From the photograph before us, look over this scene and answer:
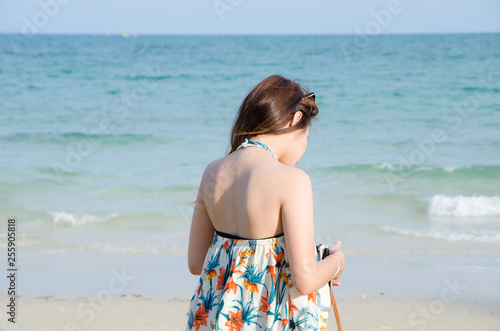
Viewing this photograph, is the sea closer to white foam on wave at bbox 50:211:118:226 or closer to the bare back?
white foam on wave at bbox 50:211:118:226

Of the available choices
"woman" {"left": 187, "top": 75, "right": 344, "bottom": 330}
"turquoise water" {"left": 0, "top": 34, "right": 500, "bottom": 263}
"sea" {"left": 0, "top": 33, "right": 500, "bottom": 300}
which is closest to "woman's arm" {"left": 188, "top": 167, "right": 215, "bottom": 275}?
"woman" {"left": 187, "top": 75, "right": 344, "bottom": 330}

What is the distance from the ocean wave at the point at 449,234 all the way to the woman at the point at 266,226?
16.8 ft

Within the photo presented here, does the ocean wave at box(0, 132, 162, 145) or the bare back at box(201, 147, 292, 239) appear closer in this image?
the bare back at box(201, 147, 292, 239)

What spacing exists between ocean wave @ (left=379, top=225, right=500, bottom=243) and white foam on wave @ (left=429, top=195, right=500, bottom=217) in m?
1.00

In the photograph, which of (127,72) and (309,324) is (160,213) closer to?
(309,324)

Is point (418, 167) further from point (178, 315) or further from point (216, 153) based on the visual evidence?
point (178, 315)

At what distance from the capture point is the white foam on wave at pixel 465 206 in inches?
309

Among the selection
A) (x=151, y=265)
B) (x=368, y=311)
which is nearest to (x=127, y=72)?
(x=151, y=265)

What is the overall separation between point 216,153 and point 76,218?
4.58 meters

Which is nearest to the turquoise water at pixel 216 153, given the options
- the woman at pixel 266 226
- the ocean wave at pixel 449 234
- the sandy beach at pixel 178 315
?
the ocean wave at pixel 449 234

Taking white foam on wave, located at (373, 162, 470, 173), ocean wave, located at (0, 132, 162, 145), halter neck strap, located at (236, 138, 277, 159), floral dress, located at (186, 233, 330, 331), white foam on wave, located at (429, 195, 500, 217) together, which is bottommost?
floral dress, located at (186, 233, 330, 331)

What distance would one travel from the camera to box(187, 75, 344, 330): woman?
171 cm

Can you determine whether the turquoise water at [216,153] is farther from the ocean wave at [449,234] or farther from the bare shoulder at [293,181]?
the bare shoulder at [293,181]

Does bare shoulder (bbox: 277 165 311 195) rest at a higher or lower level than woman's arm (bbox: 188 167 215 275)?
higher
